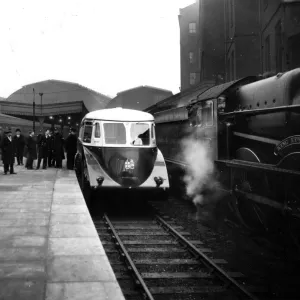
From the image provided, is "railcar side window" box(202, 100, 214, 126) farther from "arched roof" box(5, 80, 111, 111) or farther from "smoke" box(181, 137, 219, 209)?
"arched roof" box(5, 80, 111, 111)

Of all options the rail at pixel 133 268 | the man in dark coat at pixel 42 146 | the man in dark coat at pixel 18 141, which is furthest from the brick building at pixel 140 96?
the rail at pixel 133 268

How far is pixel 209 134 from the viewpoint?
9.50m

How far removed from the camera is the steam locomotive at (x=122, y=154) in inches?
390

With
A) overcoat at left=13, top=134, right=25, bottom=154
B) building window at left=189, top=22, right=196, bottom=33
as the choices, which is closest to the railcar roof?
overcoat at left=13, top=134, right=25, bottom=154

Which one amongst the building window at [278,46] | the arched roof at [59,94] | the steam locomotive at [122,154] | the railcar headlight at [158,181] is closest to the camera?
the steam locomotive at [122,154]

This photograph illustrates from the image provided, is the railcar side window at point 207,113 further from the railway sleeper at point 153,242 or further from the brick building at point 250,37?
the brick building at point 250,37

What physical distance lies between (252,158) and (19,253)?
15.3 ft

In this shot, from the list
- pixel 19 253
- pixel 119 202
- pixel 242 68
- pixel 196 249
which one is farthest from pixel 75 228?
pixel 242 68

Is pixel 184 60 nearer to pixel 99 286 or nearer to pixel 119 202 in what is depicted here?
pixel 119 202

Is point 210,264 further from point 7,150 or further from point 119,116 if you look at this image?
point 7,150

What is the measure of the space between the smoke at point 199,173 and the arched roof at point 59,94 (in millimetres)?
60986

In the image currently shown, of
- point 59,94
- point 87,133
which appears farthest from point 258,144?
point 59,94

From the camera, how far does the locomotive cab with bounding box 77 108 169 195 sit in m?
9.92

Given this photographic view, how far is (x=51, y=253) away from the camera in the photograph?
504 cm
